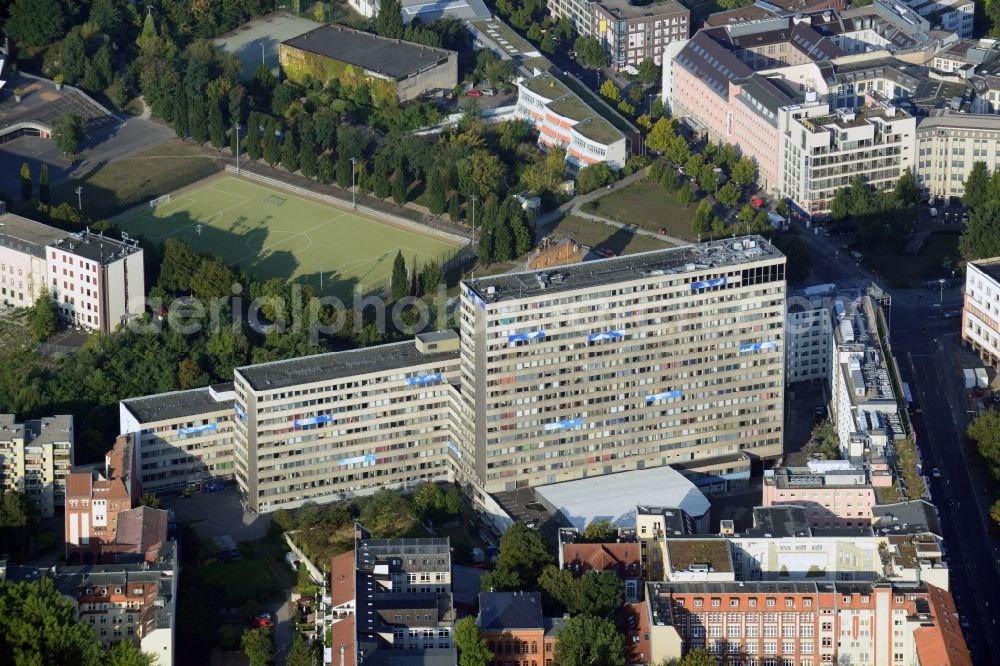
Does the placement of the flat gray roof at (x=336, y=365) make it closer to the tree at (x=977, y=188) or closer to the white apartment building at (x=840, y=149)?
the white apartment building at (x=840, y=149)

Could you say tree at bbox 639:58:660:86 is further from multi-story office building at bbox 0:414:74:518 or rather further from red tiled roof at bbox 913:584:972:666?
red tiled roof at bbox 913:584:972:666

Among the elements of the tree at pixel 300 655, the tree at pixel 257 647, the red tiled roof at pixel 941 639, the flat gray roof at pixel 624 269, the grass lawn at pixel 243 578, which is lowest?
the grass lawn at pixel 243 578

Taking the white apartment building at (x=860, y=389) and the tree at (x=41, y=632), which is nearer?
the tree at (x=41, y=632)

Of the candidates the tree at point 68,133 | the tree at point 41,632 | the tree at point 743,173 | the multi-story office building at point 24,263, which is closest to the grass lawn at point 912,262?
the tree at point 743,173

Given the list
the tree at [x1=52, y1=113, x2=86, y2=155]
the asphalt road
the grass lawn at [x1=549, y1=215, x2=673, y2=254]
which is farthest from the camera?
the tree at [x1=52, y1=113, x2=86, y2=155]

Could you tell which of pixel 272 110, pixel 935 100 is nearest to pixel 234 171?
pixel 272 110

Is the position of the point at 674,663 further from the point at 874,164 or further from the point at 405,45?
the point at 405,45

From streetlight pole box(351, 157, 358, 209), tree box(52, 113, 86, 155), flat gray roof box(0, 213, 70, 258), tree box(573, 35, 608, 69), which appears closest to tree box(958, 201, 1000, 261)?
tree box(573, 35, 608, 69)
